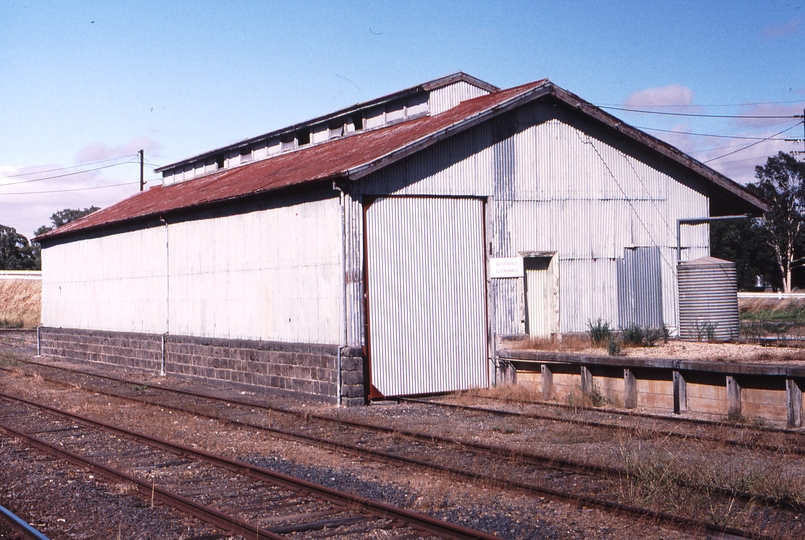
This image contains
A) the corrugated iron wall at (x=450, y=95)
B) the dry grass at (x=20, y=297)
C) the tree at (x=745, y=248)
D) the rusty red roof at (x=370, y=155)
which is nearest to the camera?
the rusty red roof at (x=370, y=155)

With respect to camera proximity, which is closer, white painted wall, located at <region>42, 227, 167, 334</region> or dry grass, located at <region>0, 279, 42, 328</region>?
white painted wall, located at <region>42, 227, 167, 334</region>

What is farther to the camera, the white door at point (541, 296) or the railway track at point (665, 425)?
the white door at point (541, 296)

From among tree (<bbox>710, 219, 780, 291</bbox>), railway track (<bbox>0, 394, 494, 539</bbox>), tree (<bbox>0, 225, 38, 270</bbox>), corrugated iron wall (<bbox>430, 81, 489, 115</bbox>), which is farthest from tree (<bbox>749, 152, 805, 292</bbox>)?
tree (<bbox>0, 225, 38, 270</bbox>)

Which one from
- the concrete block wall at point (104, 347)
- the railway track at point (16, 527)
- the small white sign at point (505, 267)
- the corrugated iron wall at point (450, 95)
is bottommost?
the railway track at point (16, 527)

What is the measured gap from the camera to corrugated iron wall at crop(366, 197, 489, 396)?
16.6 meters

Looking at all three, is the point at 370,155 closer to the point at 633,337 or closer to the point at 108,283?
the point at 633,337

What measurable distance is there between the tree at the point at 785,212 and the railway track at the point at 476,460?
6267 centimetres

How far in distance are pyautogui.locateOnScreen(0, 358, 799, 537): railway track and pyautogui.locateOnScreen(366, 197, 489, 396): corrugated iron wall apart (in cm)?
252

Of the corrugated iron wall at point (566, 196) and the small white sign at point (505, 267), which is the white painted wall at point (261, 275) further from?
the small white sign at point (505, 267)

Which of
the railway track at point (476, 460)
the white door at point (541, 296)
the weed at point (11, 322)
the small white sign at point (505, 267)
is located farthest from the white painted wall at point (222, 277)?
the weed at point (11, 322)

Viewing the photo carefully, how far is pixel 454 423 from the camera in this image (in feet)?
45.3

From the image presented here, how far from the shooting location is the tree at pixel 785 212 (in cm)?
7219

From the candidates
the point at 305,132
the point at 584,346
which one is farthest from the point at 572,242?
the point at 305,132

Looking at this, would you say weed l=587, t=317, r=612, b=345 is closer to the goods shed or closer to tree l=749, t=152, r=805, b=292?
the goods shed
